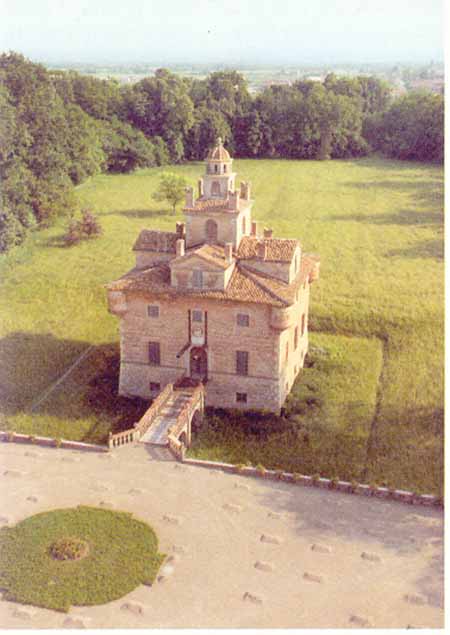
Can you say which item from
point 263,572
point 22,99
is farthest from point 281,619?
point 22,99

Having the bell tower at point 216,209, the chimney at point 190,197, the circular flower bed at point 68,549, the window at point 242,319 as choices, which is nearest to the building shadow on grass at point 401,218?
the bell tower at point 216,209

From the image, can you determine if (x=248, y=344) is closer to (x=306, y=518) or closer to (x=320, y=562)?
(x=306, y=518)

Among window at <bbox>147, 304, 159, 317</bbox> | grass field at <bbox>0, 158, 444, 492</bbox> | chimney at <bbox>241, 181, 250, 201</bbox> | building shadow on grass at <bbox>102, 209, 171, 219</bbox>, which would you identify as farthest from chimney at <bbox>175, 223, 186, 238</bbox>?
building shadow on grass at <bbox>102, 209, 171, 219</bbox>

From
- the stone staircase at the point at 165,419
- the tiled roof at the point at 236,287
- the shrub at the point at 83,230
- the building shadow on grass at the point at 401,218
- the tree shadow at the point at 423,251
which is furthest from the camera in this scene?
the building shadow on grass at the point at 401,218

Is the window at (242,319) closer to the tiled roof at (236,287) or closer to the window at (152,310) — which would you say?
the tiled roof at (236,287)

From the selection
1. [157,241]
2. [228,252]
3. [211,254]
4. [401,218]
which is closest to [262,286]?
[228,252]

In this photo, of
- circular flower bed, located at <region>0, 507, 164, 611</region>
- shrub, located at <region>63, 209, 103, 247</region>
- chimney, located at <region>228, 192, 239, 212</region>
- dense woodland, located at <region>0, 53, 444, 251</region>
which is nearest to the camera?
circular flower bed, located at <region>0, 507, 164, 611</region>

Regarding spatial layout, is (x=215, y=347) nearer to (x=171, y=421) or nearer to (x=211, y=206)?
(x=171, y=421)

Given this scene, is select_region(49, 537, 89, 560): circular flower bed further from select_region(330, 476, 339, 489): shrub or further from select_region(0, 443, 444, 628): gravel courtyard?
select_region(330, 476, 339, 489): shrub
